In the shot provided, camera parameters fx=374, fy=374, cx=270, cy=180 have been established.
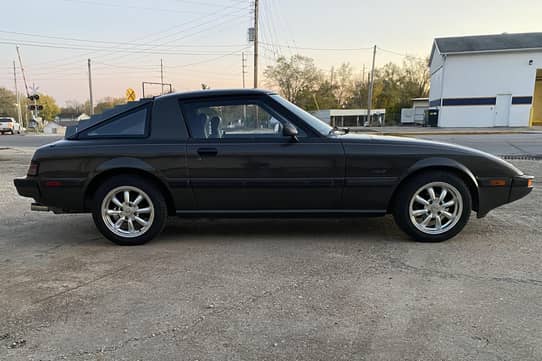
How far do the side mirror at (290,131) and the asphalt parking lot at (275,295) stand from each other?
1137 mm

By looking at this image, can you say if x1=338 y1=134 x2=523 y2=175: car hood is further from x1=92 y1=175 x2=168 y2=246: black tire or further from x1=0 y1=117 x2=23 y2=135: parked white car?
x1=0 y1=117 x2=23 y2=135: parked white car

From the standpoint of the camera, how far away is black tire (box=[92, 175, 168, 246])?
390 centimetres

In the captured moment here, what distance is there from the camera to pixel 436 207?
12.7 feet

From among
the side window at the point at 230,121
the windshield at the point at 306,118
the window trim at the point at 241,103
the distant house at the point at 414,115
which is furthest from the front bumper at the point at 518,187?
the distant house at the point at 414,115

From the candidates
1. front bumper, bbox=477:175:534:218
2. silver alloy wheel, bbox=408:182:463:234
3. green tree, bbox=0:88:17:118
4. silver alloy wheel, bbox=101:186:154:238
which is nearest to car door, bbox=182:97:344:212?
silver alloy wheel, bbox=101:186:154:238

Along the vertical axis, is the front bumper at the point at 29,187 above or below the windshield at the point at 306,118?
below

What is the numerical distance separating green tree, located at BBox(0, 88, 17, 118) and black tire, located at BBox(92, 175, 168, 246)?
262 ft

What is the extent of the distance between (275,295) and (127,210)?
6.50 feet

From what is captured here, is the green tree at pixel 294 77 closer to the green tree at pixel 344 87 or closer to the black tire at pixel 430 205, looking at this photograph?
the green tree at pixel 344 87

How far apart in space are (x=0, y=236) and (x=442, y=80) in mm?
32171

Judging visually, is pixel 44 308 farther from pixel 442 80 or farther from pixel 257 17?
pixel 442 80

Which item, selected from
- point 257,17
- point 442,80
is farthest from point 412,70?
point 257,17

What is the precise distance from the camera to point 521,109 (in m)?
29.1

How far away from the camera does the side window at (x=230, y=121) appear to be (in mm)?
3887
